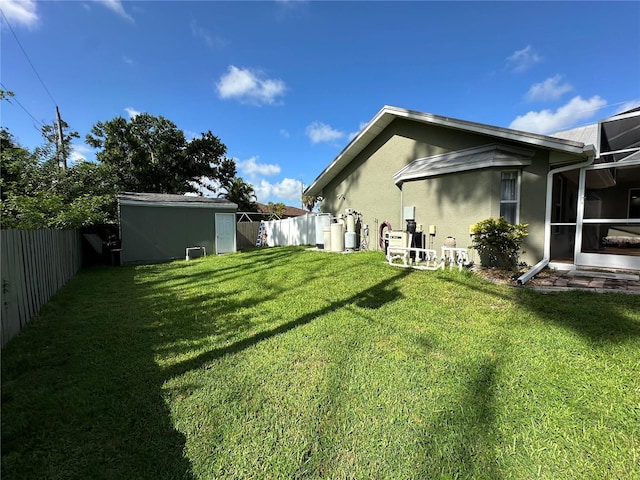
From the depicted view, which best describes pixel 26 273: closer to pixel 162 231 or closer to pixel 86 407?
pixel 86 407

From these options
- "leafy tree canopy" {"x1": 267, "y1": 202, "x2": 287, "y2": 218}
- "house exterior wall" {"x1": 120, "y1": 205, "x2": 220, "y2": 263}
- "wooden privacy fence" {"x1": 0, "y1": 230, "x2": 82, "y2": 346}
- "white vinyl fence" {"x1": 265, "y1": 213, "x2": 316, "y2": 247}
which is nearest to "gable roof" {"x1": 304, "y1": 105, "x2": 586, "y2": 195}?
"white vinyl fence" {"x1": 265, "y1": 213, "x2": 316, "y2": 247}

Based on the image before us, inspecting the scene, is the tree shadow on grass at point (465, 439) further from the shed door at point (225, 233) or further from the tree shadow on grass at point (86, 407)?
the shed door at point (225, 233)

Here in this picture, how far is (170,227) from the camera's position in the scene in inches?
483

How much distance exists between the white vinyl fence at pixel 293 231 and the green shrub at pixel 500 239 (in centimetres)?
927

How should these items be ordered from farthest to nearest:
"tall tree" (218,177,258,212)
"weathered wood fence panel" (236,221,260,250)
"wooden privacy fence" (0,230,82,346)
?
"tall tree" (218,177,258,212)
"weathered wood fence panel" (236,221,260,250)
"wooden privacy fence" (0,230,82,346)

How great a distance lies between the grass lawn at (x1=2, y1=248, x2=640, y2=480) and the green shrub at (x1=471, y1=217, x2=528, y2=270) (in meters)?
1.75

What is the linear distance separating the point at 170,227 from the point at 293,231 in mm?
6742

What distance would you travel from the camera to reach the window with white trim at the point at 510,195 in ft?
23.8

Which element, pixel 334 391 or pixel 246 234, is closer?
pixel 334 391

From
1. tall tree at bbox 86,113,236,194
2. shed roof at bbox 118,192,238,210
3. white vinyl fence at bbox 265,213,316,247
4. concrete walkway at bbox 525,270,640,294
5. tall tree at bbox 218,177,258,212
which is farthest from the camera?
tall tree at bbox 218,177,258,212

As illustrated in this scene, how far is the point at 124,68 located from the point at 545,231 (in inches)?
677

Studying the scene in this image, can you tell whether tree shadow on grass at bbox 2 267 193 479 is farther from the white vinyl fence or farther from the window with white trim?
the white vinyl fence

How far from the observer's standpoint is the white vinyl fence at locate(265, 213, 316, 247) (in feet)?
51.4

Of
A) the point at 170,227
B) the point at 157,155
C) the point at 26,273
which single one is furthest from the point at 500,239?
the point at 157,155
